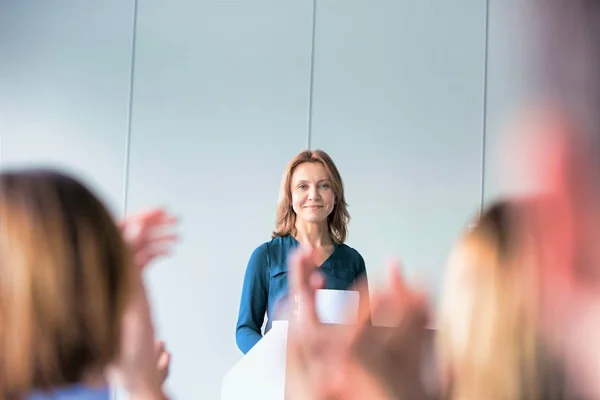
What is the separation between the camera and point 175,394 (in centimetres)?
504

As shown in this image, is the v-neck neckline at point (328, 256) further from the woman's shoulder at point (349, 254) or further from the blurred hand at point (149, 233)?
the blurred hand at point (149, 233)

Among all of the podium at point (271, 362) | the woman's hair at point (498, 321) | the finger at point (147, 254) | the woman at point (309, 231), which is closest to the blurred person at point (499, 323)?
the woman's hair at point (498, 321)

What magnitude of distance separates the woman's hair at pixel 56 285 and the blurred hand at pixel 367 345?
0.27 meters

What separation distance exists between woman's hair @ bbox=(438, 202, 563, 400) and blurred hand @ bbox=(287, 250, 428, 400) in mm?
107

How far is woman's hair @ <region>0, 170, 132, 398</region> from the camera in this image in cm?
97

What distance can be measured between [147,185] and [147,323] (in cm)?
436

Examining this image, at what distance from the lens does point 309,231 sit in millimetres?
3621

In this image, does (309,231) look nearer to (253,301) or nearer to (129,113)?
(253,301)

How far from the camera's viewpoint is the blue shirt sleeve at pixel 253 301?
315cm

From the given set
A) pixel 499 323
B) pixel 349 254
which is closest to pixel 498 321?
pixel 499 323

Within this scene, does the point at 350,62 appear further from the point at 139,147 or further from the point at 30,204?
the point at 30,204

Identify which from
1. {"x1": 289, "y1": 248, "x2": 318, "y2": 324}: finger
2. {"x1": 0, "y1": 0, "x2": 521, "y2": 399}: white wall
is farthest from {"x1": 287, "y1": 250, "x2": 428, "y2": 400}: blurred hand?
{"x1": 0, "y1": 0, "x2": 521, "y2": 399}: white wall

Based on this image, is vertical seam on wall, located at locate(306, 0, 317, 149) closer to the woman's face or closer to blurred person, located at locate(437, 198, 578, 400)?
the woman's face

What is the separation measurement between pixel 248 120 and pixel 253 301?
2150 millimetres
